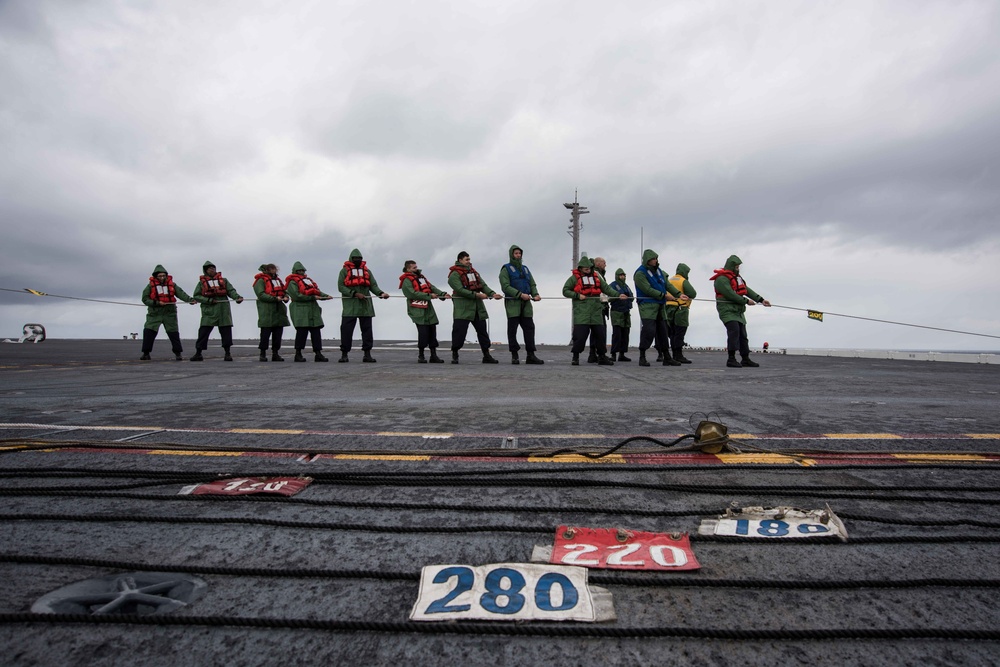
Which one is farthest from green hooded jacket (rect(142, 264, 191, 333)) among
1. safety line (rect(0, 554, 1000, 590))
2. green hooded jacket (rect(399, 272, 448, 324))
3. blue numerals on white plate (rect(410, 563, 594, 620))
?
blue numerals on white plate (rect(410, 563, 594, 620))

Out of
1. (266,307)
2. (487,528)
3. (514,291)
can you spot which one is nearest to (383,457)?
(487,528)

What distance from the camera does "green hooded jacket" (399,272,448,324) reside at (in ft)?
35.4

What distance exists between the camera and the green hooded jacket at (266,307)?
11352 mm

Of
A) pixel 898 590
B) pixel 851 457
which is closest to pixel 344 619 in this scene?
pixel 898 590

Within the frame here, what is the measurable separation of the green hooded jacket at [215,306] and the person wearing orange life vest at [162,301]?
0.71ft

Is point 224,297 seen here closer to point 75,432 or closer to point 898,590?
point 75,432

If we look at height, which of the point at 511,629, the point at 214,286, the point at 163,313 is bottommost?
the point at 511,629

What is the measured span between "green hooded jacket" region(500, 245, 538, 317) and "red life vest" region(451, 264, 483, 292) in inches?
19.8

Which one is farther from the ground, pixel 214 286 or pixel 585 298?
pixel 214 286

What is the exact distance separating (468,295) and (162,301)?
21.5 feet

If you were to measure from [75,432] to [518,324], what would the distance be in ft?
26.3

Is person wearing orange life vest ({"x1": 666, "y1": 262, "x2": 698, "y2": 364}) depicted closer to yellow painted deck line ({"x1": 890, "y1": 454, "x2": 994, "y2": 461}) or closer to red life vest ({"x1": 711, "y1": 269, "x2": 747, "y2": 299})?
red life vest ({"x1": 711, "y1": 269, "x2": 747, "y2": 299})

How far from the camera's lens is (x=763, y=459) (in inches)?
98.7

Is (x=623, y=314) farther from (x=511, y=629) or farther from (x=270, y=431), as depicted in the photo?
(x=511, y=629)
